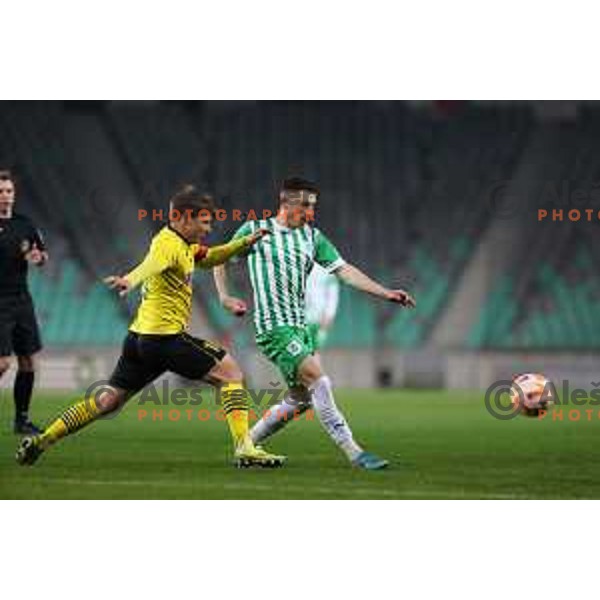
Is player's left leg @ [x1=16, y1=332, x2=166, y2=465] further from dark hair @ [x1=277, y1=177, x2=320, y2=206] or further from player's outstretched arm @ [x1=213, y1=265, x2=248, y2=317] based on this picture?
dark hair @ [x1=277, y1=177, x2=320, y2=206]

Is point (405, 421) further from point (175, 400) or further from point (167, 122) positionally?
point (167, 122)

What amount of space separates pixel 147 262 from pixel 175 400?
10103 mm

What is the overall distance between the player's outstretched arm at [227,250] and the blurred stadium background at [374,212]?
11767mm

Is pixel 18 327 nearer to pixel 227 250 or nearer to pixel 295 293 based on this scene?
pixel 295 293

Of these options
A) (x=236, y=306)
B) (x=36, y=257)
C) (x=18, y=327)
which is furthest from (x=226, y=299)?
(x=18, y=327)

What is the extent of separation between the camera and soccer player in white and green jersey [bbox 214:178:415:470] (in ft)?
23.8

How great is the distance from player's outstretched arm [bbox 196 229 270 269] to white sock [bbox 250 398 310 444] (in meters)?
0.98

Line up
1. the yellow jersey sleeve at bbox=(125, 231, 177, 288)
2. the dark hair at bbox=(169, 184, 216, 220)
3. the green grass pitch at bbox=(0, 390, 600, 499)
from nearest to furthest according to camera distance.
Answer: the yellow jersey sleeve at bbox=(125, 231, 177, 288)
the green grass pitch at bbox=(0, 390, 600, 499)
the dark hair at bbox=(169, 184, 216, 220)

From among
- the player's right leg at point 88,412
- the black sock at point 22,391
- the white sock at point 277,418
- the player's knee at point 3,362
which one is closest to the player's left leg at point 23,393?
the black sock at point 22,391

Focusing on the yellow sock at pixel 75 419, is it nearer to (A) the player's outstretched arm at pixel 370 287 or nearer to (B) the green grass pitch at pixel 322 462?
(B) the green grass pitch at pixel 322 462

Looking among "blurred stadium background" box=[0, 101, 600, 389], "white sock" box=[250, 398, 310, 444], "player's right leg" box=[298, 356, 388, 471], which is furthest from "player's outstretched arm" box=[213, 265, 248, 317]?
"blurred stadium background" box=[0, 101, 600, 389]

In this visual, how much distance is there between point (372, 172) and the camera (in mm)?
21172

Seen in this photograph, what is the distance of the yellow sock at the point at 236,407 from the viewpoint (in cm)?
720

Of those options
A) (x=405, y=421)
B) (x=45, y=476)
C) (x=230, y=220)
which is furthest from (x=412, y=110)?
(x=45, y=476)
